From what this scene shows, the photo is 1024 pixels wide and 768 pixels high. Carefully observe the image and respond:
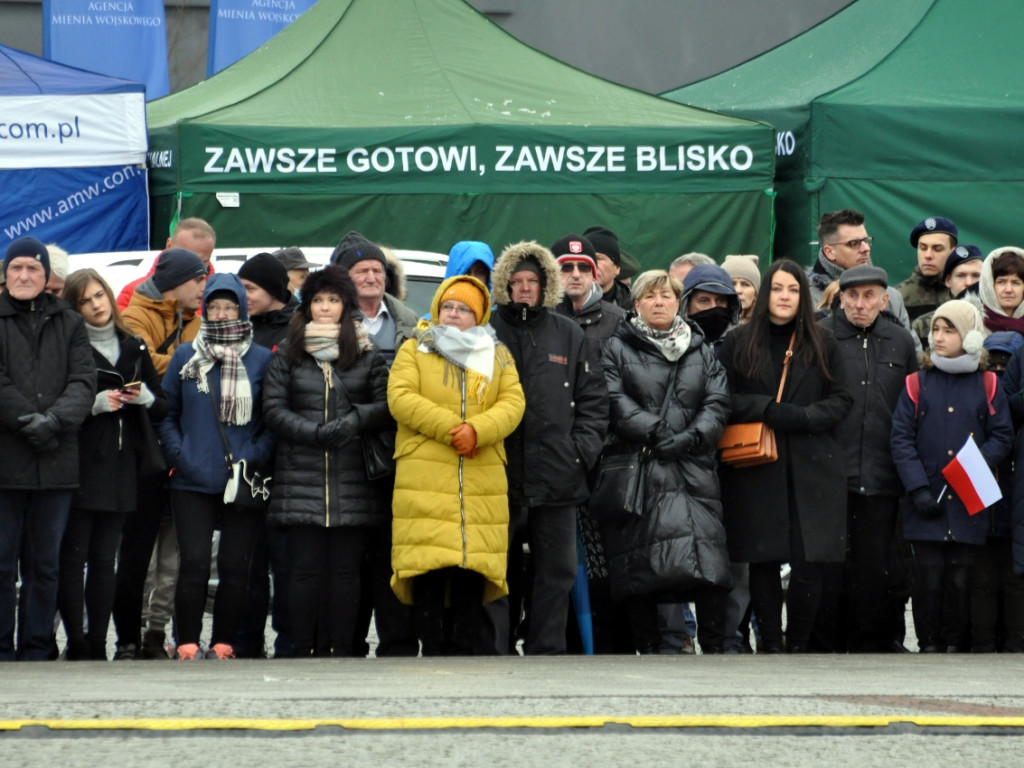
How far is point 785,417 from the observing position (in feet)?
25.1

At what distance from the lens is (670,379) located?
7.70m

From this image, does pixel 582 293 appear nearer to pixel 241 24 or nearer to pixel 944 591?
pixel 944 591

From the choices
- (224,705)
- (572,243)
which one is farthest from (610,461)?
(224,705)

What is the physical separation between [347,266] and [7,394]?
173cm

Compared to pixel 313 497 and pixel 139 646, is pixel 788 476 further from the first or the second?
pixel 139 646

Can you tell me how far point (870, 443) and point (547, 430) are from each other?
1554mm

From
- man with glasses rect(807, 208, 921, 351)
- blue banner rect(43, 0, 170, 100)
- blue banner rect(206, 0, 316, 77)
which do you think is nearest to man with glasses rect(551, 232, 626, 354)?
man with glasses rect(807, 208, 921, 351)

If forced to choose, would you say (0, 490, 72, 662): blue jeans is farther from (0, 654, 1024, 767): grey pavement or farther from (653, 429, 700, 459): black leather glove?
(653, 429, 700, 459): black leather glove

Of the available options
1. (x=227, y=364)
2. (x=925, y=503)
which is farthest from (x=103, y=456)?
(x=925, y=503)

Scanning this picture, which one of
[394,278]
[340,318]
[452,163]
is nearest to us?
[340,318]

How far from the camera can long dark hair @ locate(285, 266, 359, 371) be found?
7520 millimetres

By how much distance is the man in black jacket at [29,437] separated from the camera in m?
7.20

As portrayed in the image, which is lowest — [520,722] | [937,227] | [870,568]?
[520,722]

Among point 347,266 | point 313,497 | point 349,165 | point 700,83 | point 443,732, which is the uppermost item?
point 700,83
